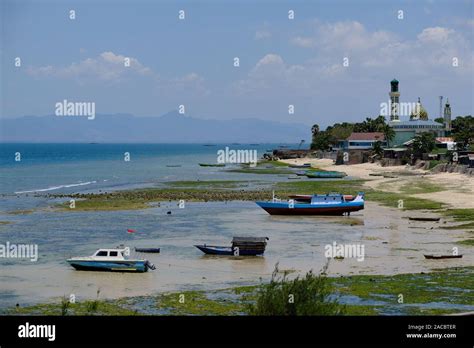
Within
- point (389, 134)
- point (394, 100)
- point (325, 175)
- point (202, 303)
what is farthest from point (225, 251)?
point (394, 100)

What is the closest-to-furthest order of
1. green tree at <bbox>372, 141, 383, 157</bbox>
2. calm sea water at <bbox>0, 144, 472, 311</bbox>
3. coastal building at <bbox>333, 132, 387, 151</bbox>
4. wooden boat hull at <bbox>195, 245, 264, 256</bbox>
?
1. calm sea water at <bbox>0, 144, 472, 311</bbox>
2. wooden boat hull at <bbox>195, 245, 264, 256</bbox>
3. green tree at <bbox>372, 141, 383, 157</bbox>
4. coastal building at <bbox>333, 132, 387, 151</bbox>

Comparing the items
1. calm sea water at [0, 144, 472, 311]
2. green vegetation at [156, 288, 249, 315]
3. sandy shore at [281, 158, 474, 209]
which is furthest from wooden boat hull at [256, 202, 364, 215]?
green vegetation at [156, 288, 249, 315]

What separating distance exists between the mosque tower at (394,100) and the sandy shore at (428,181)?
27170mm

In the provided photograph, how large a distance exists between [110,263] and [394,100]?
142 metres

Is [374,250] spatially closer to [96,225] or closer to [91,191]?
[96,225]

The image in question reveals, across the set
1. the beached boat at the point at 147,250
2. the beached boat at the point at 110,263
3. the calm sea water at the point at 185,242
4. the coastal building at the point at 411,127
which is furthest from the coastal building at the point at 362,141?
the beached boat at the point at 110,263

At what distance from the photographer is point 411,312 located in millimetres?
25719

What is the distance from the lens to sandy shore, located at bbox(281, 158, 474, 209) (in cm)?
6702

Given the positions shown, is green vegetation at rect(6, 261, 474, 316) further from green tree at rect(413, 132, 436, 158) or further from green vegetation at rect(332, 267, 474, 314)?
green tree at rect(413, 132, 436, 158)

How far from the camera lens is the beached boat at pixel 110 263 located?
34.7 m

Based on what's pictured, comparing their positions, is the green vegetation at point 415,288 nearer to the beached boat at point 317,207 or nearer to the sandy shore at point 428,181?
the beached boat at point 317,207
